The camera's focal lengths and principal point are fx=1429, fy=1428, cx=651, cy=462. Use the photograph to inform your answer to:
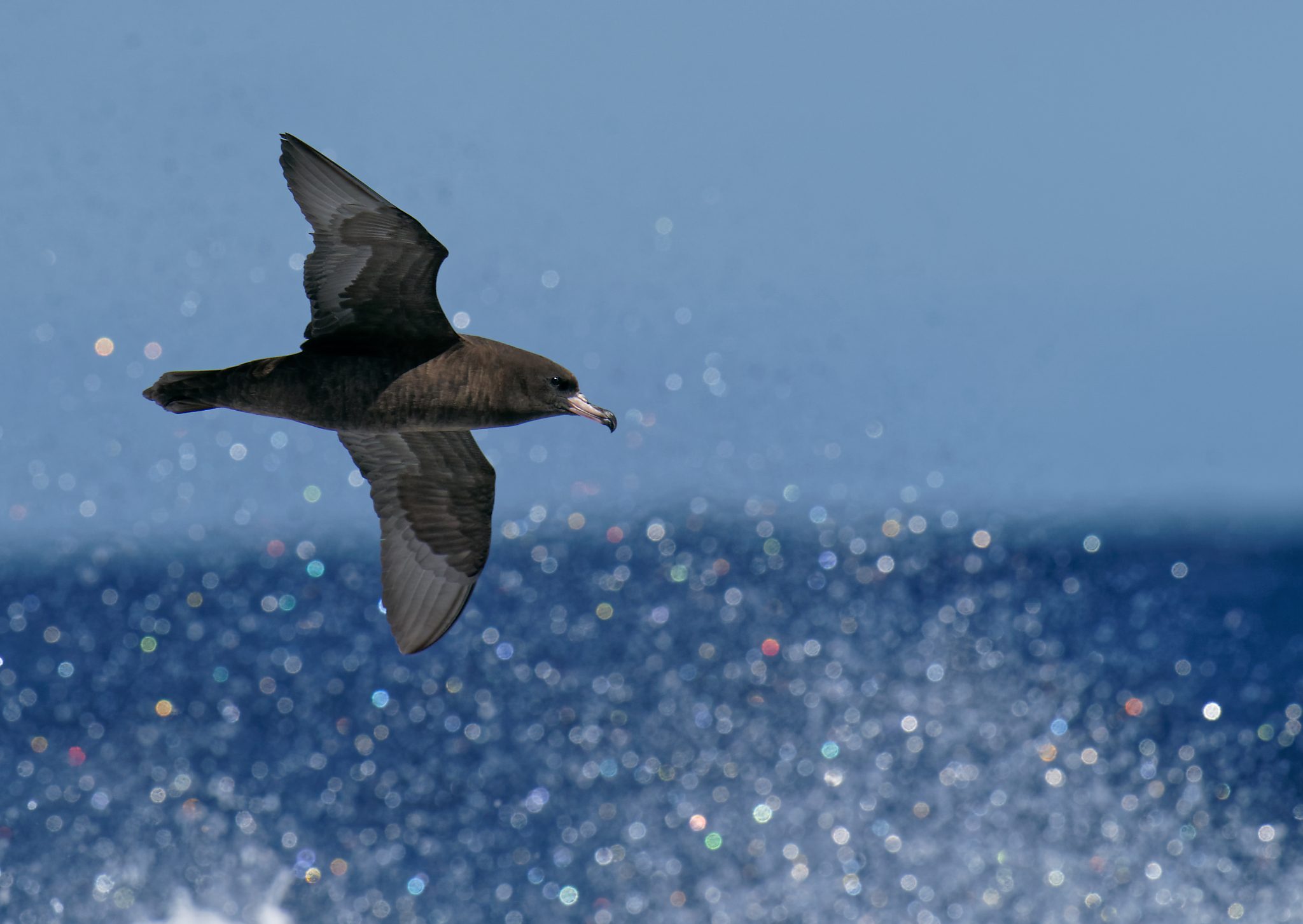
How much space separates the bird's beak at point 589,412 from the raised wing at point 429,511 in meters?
1.53

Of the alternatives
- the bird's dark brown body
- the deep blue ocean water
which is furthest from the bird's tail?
the deep blue ocean water

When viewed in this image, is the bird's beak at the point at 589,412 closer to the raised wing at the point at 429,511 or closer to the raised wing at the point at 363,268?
the raised wing at the point at 363,268

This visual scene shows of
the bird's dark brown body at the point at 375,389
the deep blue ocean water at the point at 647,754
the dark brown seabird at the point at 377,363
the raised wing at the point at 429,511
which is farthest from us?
the deep blue ocean water at the point at 647,754

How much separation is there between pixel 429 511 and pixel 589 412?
187 cm

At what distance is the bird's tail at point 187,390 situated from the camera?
7215 millimetres

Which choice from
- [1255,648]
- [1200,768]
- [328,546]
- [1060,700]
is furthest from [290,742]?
[1255,648]

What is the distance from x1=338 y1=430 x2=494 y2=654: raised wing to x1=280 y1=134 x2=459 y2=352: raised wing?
1422mm

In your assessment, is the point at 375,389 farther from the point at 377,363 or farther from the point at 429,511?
the point at 429,511

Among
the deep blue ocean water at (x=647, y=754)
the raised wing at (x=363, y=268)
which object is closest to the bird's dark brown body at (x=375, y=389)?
the raised wing at (x=363, y=268)

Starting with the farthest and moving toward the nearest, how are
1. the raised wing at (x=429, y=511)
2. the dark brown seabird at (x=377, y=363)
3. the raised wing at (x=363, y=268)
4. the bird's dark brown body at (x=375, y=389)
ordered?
the raised wing at (x=429, y=511)
the bird's dark brown body at (x=375, y=389)
the dark brown seabird at (x=377, y=363)
the raised wing at (x=363, y=268)

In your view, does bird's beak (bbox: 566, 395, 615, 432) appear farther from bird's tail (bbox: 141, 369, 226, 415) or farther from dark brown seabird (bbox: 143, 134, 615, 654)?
bird's tail (bbox: 141, 369, 226, 415)

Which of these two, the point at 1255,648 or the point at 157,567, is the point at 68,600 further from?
the point at 1255,648

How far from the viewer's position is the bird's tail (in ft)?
23.7

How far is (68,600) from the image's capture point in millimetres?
22047
